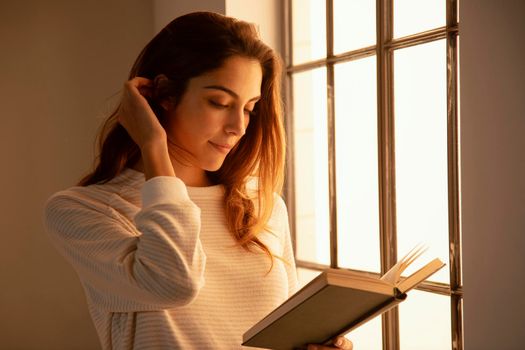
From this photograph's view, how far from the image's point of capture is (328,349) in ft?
4.55

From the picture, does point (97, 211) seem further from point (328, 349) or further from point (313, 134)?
point (313, 134)

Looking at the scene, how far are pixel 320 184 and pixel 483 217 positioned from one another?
1242mm

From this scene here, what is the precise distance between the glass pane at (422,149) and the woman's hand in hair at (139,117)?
1049mm

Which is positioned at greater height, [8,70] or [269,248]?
[8,70]

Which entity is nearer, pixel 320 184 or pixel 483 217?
pixel 483 217

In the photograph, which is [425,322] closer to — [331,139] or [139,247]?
[331,139]

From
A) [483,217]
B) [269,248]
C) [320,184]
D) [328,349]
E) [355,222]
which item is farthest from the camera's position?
[320,184]

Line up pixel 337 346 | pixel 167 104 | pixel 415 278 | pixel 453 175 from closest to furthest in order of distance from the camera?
1. pixel 415 278
2. pixel 337 346
3. pixel 167 104
4. pixel 453 175

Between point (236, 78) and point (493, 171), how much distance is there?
70 centimetres

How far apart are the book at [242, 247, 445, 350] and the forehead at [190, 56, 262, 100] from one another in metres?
0.50

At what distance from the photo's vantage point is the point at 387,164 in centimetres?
247

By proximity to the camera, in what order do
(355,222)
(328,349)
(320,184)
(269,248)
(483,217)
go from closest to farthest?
(328,349), (269,248), (483,217), (355,222), (320,184)

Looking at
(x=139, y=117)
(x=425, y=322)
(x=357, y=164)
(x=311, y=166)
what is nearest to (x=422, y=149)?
(x=357, y=164)

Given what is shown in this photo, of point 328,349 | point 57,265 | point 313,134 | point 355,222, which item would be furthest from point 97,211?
point 57,265
